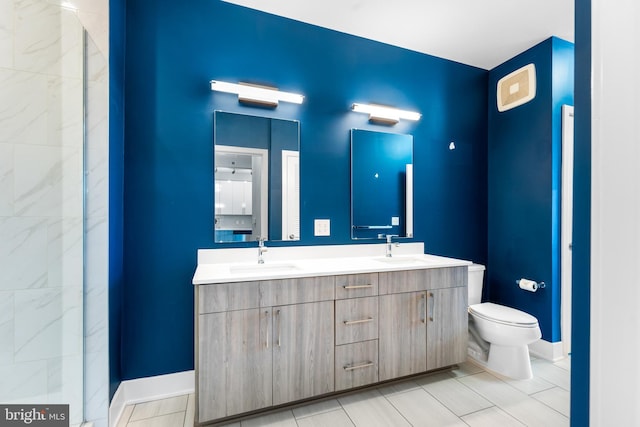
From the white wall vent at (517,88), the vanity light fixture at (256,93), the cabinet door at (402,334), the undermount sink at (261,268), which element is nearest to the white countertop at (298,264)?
the undermount sink at (261,268)

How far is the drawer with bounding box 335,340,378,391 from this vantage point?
170cm

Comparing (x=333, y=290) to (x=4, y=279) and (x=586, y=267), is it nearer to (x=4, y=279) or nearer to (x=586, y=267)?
(x=586, y=267)

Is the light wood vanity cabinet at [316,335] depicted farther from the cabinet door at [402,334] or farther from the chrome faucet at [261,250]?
the chrome faucet at [261,250]

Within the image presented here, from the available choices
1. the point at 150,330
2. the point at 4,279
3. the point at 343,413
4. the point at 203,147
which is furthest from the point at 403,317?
the point at 4,279

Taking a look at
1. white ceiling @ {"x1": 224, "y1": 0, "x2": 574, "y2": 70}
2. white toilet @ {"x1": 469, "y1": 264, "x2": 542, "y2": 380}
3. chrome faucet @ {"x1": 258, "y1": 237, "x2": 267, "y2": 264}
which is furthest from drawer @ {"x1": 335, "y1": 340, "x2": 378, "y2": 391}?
white ceiling @ {"x1": 224, "y1": 0, "x2": 574, "y2": 70}

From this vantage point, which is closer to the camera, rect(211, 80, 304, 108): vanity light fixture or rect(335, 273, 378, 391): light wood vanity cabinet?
rect(335, 273, 378, 391): light wood vanity cabinet

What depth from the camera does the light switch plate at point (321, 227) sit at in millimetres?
2207

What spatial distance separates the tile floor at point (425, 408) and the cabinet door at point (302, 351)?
0.51 feet

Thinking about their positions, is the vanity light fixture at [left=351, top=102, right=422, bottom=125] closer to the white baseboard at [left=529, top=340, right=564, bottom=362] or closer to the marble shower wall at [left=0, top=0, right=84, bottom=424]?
the marble shower wall at [left=0, top=0, right=84, bottom=424]

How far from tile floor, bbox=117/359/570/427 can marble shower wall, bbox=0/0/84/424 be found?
0.49 metres

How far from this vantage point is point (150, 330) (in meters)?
1.81

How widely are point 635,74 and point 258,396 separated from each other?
6.06ft

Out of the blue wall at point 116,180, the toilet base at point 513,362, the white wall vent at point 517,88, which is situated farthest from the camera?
the white wall vent at point 517,88

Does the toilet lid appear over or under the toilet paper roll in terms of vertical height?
under
